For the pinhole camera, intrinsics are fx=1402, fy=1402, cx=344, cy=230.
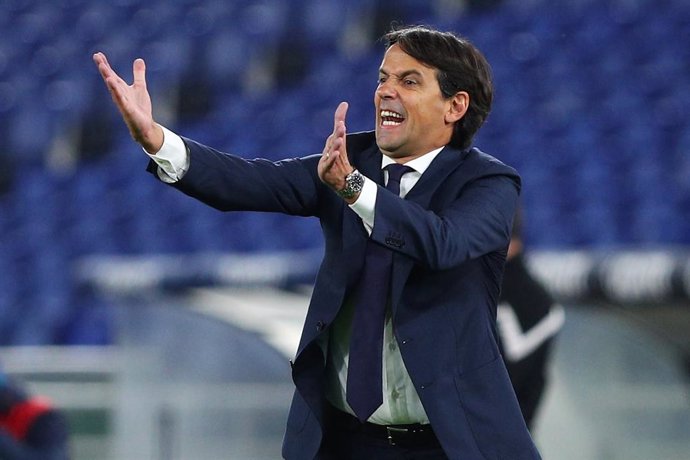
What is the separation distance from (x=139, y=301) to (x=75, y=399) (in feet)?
1.65

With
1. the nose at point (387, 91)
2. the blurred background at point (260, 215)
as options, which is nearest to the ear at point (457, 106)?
the nose at point (387, 91)

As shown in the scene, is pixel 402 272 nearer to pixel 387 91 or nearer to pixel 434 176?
pixel 434 176

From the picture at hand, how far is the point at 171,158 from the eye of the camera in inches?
88.2

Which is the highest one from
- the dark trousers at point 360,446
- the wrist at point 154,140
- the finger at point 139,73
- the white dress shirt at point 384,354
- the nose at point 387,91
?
the finger at point 139,73

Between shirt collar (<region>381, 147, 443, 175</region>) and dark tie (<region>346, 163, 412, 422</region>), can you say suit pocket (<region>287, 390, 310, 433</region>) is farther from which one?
shirt collar (<region>381, 147, 443, 175</region>)

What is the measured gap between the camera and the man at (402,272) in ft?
7.36

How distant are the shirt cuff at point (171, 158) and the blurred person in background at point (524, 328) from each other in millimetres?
1514

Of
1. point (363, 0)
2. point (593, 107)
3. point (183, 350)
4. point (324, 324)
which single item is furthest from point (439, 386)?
point (363, 0)

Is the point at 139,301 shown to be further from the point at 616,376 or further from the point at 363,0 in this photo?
the point at 363,0

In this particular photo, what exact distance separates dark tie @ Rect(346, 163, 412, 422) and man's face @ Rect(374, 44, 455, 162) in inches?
7.5

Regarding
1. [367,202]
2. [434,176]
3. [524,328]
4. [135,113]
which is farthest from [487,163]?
[524,328]

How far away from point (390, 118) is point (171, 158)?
38cm

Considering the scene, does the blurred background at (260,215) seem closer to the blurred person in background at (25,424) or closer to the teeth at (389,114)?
the blurred person in background at (25,424)

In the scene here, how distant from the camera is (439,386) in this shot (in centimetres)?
224
